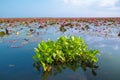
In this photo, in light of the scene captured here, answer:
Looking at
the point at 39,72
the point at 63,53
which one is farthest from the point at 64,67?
the point at 39,72

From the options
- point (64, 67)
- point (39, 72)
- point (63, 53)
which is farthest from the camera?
point (63, 53)

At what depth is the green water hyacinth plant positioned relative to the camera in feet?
22.6

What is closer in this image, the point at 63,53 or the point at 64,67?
the point at 64,67

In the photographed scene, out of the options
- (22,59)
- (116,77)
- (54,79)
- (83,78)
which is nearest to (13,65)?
(22,59)

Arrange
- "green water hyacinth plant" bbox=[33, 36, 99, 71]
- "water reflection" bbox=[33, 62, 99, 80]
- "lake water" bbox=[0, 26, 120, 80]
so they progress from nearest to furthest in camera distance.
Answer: "lake water" bbox=[0, 26, 120, 80] → "water reflection" bbox=[33, 62, 99, 80] → "green water hyacinth plant" bbox=[33, 36, 99, 71]

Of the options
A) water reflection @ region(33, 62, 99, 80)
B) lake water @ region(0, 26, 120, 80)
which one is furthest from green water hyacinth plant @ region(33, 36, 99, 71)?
lake water @ region(0, 26, 120, 80)

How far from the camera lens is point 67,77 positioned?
614 cm

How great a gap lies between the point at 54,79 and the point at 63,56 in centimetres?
129

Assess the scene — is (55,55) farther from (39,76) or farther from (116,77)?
(116,77)

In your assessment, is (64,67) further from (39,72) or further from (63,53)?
(39,72)

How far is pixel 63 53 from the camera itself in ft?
23.8

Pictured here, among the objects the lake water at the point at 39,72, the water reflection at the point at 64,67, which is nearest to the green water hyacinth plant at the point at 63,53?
the water reflection at the point at 64,67

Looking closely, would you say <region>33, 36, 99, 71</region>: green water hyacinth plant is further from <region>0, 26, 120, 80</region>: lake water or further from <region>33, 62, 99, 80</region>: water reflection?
<region>0, 26, 120, 80</region>: lake water

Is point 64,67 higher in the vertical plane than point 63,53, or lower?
lower
